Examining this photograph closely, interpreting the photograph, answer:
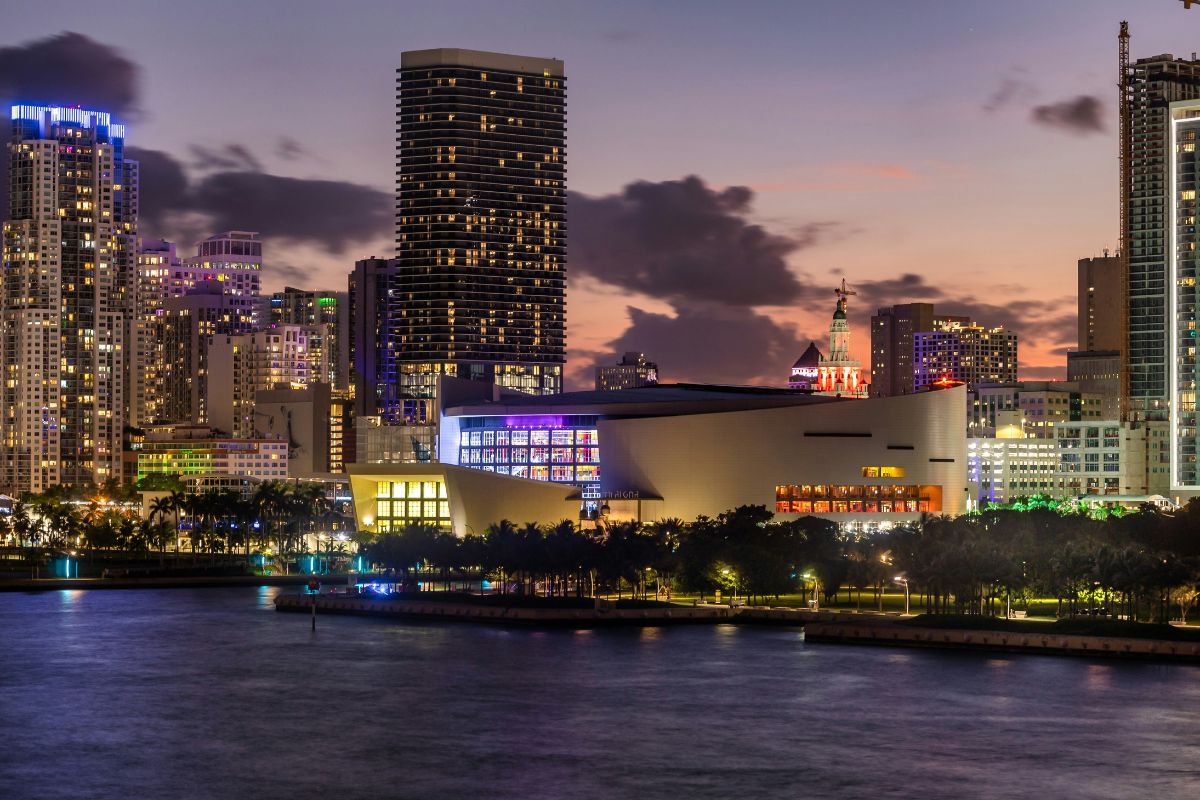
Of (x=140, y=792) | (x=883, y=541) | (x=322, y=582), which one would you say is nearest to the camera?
(x=140, y=792)

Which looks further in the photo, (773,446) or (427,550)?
(773,446)

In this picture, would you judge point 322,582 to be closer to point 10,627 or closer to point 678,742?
point 10,627

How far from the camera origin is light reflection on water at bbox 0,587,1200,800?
212 feet

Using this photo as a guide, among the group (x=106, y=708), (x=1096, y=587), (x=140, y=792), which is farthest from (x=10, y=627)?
(x=1096, y=587)

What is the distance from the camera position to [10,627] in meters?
120

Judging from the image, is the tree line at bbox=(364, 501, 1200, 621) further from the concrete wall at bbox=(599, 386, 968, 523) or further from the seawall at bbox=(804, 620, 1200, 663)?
the concrete wall at bbox=(599, 386, 968, 523)

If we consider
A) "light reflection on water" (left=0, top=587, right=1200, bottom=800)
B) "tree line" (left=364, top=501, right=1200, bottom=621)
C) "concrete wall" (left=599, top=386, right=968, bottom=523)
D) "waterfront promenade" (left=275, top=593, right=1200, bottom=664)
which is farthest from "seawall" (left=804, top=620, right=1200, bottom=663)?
"concrete wall" (left=599, top=386, right=968, bottom=523)

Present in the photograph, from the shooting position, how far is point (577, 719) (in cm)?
7788

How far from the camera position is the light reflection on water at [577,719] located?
6469cm

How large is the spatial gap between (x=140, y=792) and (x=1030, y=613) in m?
68.5

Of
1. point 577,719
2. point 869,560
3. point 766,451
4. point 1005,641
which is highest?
point 766,451

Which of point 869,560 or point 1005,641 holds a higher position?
point 869,560

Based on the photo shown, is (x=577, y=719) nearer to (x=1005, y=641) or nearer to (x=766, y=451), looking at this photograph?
(x=1005, y=641)

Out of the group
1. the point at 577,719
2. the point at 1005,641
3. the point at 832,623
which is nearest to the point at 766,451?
the point at 832,623
